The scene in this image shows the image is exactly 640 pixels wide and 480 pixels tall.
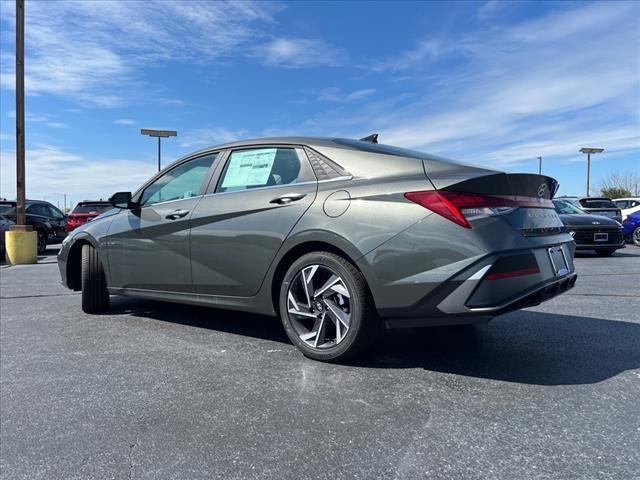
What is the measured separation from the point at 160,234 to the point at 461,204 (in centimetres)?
262

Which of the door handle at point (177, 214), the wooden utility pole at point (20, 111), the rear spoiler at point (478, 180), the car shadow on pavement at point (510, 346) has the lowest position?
the car shadow on pavement at point (510, 346)

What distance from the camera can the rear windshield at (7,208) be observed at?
599 inches

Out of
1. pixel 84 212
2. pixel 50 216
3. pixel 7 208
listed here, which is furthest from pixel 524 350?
pixel 7 208

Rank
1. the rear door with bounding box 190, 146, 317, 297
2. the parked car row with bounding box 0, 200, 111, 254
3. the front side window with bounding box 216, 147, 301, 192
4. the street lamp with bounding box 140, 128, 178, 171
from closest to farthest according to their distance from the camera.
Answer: the rear door with bounding box 190, 146, 317, 297 → the front side window with bounding box 216, 147, 301, 192 → the parked car row with bounding box 0, 200, 111, 254 → the street lamp with bounding box 140, 128, 178, 171

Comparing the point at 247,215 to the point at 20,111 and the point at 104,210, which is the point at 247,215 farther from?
the point at 104,210

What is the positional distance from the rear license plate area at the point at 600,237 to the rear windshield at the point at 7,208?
1628cm

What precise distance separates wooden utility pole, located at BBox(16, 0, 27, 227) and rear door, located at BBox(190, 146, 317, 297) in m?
10.4

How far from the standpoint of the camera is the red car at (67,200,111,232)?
1412cm

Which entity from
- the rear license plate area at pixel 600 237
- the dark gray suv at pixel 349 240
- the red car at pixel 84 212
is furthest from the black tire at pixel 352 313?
the red car at pixel 84 212

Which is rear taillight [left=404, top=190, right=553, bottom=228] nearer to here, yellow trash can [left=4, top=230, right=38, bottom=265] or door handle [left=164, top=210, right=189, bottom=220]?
door handle [left=164, top=210, right=189, bottom=220]

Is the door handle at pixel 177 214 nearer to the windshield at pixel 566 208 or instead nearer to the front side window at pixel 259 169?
the front side window at pixel 259 169

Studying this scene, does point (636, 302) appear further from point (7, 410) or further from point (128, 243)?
point (7, 410)

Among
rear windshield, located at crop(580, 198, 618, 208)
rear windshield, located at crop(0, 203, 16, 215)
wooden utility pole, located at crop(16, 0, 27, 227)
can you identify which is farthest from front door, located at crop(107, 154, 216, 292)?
rear windshield, located at crop(580, 198, 618, 208)

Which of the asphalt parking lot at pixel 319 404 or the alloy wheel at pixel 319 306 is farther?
the alloy wheel at pixel 319 306
